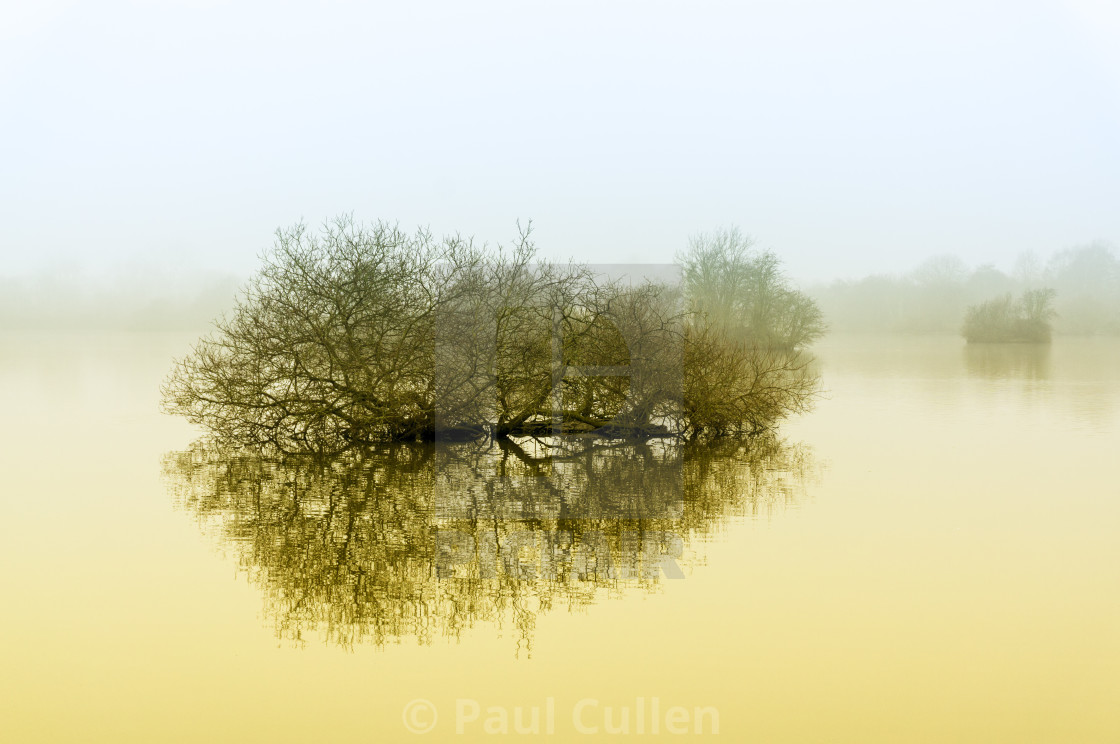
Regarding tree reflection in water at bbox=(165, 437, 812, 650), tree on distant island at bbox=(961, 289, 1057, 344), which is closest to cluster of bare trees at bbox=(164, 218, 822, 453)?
tree reflection in water at bbox=(165, 437, 812, 650)

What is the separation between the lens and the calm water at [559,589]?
6.25 meters

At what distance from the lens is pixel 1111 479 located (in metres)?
14.4

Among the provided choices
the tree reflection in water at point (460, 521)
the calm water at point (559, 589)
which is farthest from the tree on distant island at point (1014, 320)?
the tree reflection in water at point (460, 521)

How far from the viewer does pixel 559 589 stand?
864 cm

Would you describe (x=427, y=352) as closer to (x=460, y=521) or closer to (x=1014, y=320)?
(x=460, y=521)

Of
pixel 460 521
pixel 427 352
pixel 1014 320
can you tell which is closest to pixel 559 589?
pixel 460 521

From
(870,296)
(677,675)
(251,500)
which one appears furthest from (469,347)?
(870,296)

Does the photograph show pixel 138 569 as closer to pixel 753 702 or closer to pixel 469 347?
pixel 753 702

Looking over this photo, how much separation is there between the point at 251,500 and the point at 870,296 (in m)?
80.5

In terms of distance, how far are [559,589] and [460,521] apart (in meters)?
3.02

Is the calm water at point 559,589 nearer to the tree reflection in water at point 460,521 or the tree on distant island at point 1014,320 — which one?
the tree reflection in water at point 460,521

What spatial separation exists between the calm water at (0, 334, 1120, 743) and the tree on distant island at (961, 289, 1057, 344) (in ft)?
164

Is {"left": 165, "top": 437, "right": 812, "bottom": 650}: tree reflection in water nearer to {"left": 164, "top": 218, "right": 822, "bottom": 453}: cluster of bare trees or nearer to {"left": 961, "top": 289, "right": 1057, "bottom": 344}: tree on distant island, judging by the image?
{"left": 164, "top": 218, "right": 822, "bottom": 453}: cluster of bare trees

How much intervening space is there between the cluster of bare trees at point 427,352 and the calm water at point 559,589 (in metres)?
1.02
